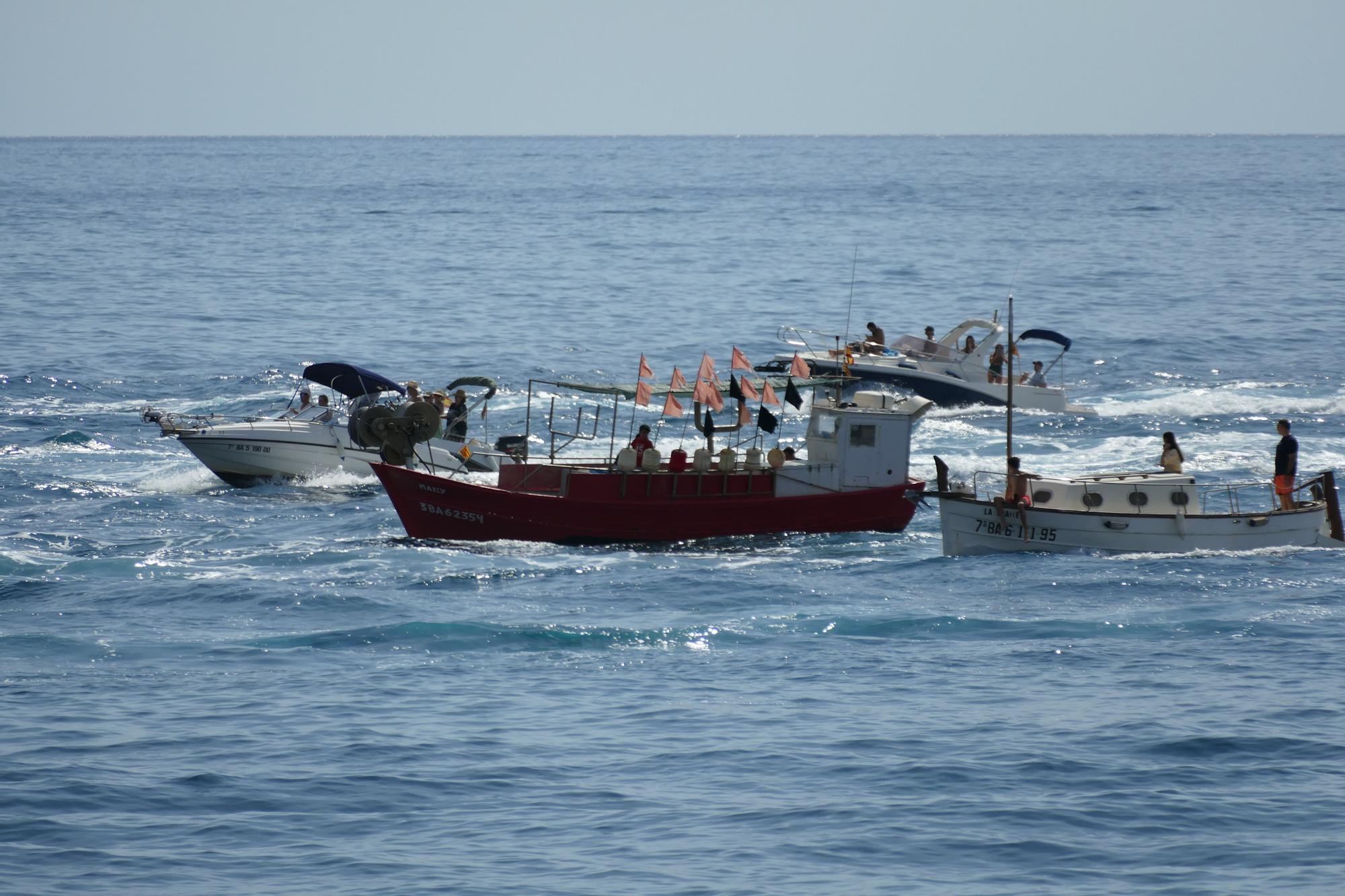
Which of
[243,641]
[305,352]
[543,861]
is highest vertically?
[305,352]

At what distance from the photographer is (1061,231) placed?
12775cm

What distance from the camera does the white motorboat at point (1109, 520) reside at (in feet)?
107

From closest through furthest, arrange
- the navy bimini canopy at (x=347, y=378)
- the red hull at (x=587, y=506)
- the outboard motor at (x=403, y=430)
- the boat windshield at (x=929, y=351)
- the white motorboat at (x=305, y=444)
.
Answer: the red hull at (x=587, y=506)
the outboard motor at (x=403, y=430)
the white motorboat at (x=305, y=444)
the navy bimini canopy at (x=347, y=378)
the boat windshield at (x=929, y=351)

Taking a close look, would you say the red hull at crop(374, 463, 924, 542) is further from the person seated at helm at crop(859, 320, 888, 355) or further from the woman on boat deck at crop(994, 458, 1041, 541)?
the person seated at helm at crop(859, 320, 888, 355)

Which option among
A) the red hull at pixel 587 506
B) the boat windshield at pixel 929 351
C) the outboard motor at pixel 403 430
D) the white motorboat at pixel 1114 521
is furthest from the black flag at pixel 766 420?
the boat windshield at pixel 929 351

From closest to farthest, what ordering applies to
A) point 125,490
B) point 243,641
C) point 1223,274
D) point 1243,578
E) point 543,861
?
point 543,861 → point 243,641 → point 1243,578 → point 125,490 → point 1223,274

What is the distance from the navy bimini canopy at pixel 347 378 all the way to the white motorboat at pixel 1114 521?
1564cm

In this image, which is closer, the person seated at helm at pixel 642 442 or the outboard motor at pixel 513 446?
Result: the person seated at helm at pixel 642 442

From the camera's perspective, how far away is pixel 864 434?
35844mm

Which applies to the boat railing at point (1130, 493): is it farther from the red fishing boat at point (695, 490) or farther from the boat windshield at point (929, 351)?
the boat windshield at point (929, 351)

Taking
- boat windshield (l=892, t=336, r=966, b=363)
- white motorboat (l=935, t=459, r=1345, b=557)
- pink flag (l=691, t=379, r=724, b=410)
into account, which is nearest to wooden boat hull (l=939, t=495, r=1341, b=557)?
white motorboat (l=935, t=459, r=1345, b=557)

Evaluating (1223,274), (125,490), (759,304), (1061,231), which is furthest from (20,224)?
(125,490)

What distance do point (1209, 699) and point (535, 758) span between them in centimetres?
980

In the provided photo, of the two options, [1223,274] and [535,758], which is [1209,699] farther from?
[1223,274]
